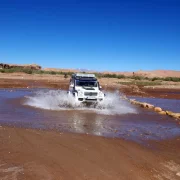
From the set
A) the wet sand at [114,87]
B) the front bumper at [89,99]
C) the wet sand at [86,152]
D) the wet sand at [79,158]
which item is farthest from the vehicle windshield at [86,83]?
the wet sand at [114,87]

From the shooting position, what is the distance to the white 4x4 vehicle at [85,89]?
58.1 feet

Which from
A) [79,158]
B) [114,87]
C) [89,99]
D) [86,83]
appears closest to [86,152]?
[79,158]

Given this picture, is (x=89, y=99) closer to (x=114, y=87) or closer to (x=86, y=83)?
(x=86, y=83)

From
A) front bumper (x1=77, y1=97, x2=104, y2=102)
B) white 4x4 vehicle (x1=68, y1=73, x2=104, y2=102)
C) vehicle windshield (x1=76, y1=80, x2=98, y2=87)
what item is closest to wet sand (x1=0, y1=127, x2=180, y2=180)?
front bumper (x1=77, y1=97, x2=104, y2=102)

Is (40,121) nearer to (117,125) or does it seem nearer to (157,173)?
(117,125)

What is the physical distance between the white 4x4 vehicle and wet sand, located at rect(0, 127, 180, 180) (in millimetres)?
8608

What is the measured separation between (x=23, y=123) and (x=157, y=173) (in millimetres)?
6037

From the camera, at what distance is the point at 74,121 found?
1221 cm

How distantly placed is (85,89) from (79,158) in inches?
460

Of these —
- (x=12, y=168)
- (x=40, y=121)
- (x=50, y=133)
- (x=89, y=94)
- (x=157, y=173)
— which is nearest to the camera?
(x=12, y=168)

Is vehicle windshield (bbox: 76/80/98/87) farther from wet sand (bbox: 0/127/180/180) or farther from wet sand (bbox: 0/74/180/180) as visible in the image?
wet sand (bbox: 0/127/180/180)

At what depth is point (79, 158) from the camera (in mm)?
6707

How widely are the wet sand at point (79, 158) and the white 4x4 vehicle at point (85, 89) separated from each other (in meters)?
8.61

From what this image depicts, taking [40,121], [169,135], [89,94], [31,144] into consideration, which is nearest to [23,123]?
[40,121]
